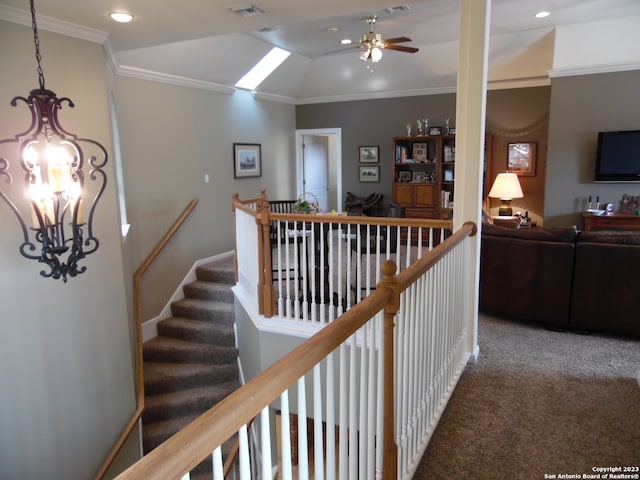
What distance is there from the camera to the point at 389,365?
173cm

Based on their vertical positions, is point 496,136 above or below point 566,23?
below

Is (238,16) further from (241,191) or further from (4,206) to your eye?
(241,191)

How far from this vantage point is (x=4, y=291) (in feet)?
10.2

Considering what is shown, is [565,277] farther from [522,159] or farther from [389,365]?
[522,159]

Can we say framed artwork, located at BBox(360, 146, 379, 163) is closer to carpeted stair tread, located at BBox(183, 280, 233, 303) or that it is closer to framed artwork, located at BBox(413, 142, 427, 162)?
framed artwork, located at BBox(413, 142, 427, 162)

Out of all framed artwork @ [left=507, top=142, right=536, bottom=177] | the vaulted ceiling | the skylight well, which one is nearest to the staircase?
the vaulted ceiling

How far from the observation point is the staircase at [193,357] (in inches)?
203

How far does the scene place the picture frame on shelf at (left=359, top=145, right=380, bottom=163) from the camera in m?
8.23

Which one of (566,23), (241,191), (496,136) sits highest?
(566,23)

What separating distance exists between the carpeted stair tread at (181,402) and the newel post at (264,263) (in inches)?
64.6

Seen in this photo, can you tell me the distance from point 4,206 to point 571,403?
3911 mm

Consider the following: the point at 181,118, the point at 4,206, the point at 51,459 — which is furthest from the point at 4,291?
the point at 181,118

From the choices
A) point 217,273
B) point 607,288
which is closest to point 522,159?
point 607,288

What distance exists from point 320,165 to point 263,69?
9.50 ft
